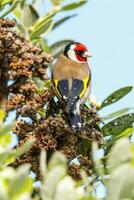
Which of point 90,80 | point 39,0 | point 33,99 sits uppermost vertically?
point 39,0

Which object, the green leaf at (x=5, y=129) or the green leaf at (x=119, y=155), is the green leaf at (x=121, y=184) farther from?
the green leaf at (x=5, y=129)

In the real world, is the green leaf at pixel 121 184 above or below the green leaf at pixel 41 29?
above

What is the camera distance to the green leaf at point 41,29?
3.03 m

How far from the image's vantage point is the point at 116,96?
2.93 meters

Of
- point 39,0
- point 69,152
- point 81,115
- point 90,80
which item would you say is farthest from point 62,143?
point 90,80

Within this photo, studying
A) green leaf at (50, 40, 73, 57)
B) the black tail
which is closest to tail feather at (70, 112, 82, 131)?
the black tail

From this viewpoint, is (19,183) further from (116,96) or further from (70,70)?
(70,70)

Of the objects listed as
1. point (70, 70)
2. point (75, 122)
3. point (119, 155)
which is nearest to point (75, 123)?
point (75, 122)

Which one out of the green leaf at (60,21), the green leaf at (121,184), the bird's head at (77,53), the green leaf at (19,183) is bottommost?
the bird's head at (77,53)

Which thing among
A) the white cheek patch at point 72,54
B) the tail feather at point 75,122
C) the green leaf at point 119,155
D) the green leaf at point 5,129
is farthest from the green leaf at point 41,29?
the white cheek patch at point 72,54

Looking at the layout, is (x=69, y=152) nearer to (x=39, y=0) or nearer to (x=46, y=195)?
(x=39, y=0)

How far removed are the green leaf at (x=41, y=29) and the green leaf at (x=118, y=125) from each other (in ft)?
1.86

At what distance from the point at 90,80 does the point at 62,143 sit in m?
2.35

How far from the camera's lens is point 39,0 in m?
3.25
